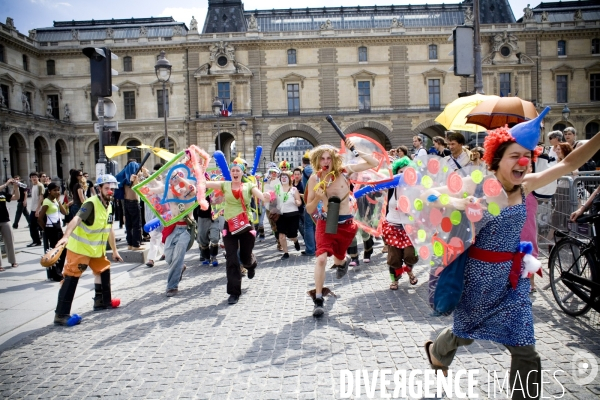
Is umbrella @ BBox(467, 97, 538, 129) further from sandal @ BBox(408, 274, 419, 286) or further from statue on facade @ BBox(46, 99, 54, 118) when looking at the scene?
statue on facade @ BBox(46, 99, 54, 118)

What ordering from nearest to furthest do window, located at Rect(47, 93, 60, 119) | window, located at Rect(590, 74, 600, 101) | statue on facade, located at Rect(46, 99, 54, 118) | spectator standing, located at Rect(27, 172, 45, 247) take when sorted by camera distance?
spectator standing, located at Rect(27, 172, 45, 247), statue on facade, located at Rect(46, 99, 54, 118), window, located at Rect(590, 74, 600, 101), window, located at Rect(47, 93, 60, 119)

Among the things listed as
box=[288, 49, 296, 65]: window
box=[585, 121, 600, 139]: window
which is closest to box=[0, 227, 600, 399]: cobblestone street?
box=[288, 49, 296, 65]: window

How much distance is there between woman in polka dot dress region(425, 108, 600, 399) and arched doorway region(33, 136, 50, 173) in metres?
44.8

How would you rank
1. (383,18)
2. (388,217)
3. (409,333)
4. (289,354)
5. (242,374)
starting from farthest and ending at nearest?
(383,18), (388,217), (409,333), (289,354), (242,374)

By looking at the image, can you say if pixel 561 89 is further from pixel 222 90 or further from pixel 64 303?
pixel 64 303

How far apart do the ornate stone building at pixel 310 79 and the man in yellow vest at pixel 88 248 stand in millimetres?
37048

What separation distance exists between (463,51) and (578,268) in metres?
5.70

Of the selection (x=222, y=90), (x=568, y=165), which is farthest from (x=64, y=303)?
(x=222, y=90)

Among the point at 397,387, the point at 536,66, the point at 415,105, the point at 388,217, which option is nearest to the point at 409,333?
the point at 397,387

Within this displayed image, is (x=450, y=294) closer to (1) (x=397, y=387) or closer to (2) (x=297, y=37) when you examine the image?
(1) (x=397, y=387)

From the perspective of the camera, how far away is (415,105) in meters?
43.8

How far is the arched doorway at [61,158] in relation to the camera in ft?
145

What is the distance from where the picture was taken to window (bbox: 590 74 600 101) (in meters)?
44.3

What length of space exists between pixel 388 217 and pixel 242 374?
376 cm
